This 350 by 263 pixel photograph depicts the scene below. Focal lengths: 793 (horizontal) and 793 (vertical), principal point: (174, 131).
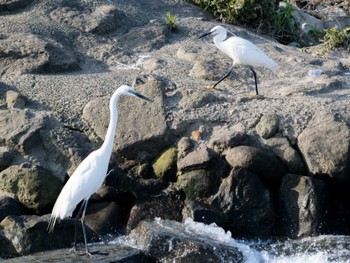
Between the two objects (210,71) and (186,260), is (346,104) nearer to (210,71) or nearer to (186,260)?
(210,71)

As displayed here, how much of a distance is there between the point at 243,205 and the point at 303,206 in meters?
0.59

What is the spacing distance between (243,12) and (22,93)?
416 cm

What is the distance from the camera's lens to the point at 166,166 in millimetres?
8164

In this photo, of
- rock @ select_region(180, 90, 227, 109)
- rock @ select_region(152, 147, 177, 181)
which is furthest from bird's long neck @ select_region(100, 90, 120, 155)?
rock @ select_region(180, 90, 227, 109)

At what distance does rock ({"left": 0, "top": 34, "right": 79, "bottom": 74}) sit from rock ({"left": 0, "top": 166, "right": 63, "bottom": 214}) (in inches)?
81.4

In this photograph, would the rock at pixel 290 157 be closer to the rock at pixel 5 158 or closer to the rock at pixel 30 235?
the rock at pixel 30 235

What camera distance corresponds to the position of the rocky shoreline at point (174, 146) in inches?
305

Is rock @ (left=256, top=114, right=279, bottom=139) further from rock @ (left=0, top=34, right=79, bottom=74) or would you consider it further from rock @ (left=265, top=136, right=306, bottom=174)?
rock @ (left=0, top=34, right=79, bottom=74)

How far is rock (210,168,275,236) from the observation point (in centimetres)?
773

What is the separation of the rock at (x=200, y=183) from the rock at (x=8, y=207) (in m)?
1.67

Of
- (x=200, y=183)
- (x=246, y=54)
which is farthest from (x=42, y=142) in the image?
(x=246, y=54)

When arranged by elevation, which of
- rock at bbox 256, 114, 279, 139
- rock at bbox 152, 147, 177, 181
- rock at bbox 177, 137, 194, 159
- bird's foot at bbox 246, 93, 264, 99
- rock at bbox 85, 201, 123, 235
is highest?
rock at bbox 256, 114, 279, 139

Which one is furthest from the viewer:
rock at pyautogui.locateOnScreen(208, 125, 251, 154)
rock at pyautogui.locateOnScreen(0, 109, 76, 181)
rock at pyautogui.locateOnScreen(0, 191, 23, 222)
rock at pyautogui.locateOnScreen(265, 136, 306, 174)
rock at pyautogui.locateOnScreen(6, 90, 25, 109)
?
rock at pyautogui.locateOnScreen(6, 90, 25, 109)

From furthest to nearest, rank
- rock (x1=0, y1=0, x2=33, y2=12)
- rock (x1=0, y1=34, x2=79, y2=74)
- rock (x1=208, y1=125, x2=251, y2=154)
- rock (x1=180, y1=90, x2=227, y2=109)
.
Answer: rock (x1=0, y1=0, x2=33, y2=12)
rock (x1=0, y1=34, x2=79, y2=74)
rock (x1=180, y1=90, x2=227, y2=109)
rock (x1=208, y1=125, x2=251, y2=154)
